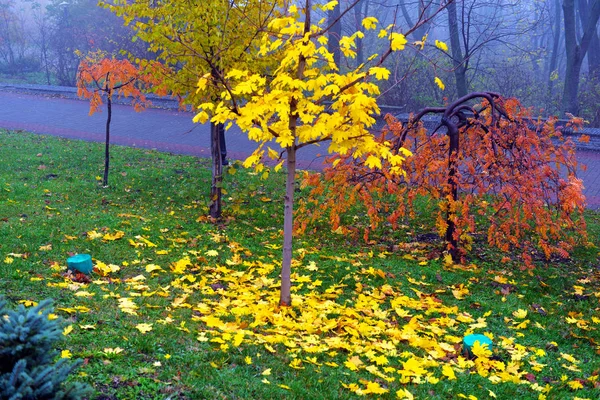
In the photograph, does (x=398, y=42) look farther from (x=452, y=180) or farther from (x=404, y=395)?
(x=452, y=180)

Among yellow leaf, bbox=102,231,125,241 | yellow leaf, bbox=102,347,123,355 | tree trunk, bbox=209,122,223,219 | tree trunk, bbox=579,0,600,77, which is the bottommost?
yellow leaf, bbox=102,347,123,355

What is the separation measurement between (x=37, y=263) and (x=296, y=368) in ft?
9.70

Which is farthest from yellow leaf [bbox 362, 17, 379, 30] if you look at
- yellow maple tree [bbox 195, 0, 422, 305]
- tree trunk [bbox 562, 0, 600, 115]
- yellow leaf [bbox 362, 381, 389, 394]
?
tree trunk [bbox 562, 0, 600, 115]

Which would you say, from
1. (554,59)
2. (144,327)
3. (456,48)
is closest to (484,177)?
(144,327)

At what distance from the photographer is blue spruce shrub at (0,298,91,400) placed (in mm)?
2209

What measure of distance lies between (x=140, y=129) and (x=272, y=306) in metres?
11.4

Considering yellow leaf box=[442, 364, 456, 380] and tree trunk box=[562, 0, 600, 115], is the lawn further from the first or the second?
tree trunk box=[562, 0, 600, 115]

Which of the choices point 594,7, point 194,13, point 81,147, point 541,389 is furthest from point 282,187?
point 594,7

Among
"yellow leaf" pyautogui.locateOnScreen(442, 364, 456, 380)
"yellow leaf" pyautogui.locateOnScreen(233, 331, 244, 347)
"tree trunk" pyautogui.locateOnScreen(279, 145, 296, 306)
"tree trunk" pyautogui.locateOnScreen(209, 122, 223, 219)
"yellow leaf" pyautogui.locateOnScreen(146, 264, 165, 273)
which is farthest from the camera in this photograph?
"tree trunk" pyautogui.locateOnScreen(209, 122, 223, 219)

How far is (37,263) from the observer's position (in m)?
5.57

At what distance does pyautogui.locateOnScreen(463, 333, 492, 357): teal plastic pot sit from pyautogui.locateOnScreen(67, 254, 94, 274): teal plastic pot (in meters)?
3.35

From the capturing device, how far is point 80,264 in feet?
17.8

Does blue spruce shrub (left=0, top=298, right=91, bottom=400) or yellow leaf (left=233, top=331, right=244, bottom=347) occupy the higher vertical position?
blue spruce shrub (left=0, top=298, right=91, bottom=400)

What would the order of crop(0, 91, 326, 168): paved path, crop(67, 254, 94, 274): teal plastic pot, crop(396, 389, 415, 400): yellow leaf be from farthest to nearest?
crop(0, 91, 326, 168): paved path, crop(67, 254, 94, 274): teal plastic pot, crop(396, 389, 415, 400): yellow leaf
